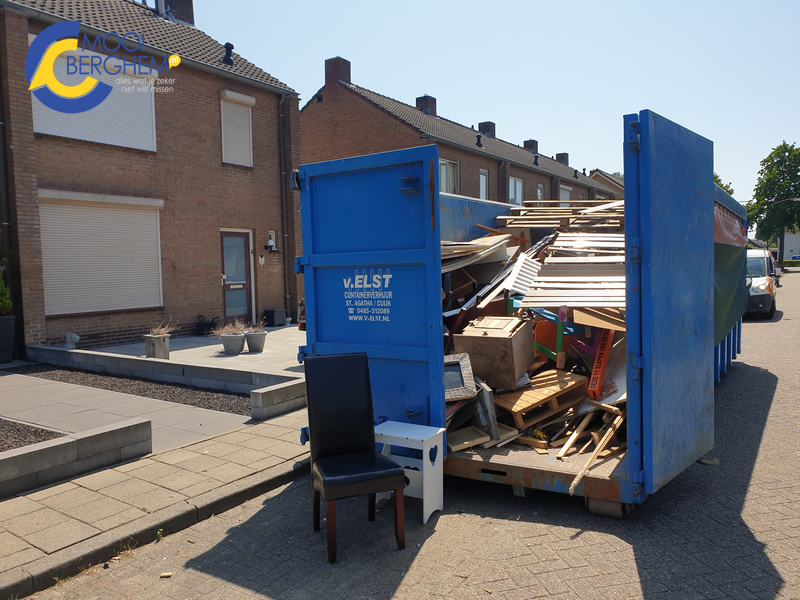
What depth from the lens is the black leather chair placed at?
386cm

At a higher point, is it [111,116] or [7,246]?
[111,116]

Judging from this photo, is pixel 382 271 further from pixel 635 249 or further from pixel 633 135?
pixel 633 135

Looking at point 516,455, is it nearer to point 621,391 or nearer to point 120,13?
point 621,391

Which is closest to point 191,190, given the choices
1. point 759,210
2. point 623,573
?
point 623,573

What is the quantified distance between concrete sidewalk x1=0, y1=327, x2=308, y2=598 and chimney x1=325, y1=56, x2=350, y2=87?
21.3 metres

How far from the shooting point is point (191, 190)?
14102 mm

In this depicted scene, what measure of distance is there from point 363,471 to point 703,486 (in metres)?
2.87

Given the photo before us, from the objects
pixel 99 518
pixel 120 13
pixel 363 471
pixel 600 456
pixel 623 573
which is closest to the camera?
pixel 623 573

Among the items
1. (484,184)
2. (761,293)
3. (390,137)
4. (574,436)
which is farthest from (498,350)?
(484,184)

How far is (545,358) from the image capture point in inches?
236

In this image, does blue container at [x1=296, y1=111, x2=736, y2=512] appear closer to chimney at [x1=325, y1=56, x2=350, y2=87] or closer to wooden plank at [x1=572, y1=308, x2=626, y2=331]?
wooden plank at [x1=572, y1=308, x2=626, y2=331]

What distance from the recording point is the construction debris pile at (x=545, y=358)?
193 inches

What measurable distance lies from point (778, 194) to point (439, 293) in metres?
67.9

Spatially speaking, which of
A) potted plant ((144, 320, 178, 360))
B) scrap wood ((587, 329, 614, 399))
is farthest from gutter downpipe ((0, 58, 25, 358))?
scrap wood ((587, 329, 614, 399))
